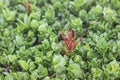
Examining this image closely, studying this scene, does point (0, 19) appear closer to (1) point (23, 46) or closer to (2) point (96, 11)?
(1) point (23, 46)

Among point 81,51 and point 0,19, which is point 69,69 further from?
point 0,19

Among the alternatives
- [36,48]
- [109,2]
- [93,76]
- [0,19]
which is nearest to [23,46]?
[36,48]

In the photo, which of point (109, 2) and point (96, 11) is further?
point (109, 2)

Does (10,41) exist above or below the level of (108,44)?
above

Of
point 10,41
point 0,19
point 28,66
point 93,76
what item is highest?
point 0,19

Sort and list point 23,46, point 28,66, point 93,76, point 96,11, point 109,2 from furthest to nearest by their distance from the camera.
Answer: point 109,2, point 96,11, point 23,46, point 28,66, point 93,76

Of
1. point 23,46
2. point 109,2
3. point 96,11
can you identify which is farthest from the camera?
point 109,2
